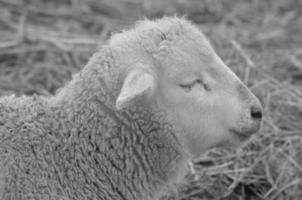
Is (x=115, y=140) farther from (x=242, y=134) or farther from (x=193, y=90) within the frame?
(x=242, y=134)

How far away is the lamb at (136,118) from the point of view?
339cm

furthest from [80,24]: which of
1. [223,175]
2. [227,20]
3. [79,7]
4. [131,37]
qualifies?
[131,37]

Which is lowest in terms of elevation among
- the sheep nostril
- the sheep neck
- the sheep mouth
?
the sheep mouth

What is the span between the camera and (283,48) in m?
7.44

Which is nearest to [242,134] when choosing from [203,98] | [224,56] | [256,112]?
[256,112]

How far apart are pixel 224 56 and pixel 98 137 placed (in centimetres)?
317

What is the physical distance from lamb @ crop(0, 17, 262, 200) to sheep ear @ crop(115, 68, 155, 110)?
0.03 metres

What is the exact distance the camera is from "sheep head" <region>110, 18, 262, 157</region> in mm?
3463

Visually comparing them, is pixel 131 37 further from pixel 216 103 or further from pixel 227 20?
pixel 227 20

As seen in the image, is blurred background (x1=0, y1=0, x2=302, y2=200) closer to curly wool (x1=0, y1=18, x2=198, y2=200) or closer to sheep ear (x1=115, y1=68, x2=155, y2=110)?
curly wool (x1=0, y1=18, x2=198, y2=200)

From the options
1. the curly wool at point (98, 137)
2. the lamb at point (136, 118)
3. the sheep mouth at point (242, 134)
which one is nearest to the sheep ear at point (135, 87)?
the lamb at point (136, 118)

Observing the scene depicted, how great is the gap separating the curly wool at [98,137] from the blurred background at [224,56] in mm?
478

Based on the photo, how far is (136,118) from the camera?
346 cm

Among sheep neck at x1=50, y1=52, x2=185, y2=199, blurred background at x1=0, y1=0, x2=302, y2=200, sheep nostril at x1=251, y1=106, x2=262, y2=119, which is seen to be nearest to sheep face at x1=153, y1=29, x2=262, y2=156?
sheep nostril at x1=251, y1=106, x2=262, y2=119
